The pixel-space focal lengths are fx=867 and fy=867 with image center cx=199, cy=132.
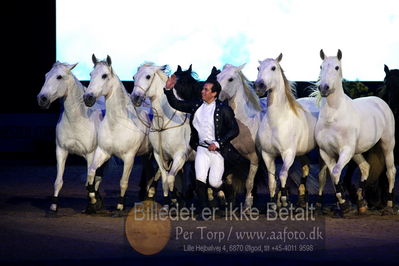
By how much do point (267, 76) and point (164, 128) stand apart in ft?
4.15

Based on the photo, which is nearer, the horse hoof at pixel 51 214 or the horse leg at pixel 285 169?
the horse leg at pixel 285 169

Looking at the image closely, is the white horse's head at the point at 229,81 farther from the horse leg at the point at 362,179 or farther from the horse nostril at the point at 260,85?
the horse leg at the point at 362,179

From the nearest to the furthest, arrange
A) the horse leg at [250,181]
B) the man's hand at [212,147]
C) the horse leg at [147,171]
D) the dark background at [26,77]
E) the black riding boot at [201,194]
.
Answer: the man's hand at [212,147] < the black riding boot at [201,194] < the horse leg at [250,181] < the horse leg at [147,171] < the dark background at [26,77]

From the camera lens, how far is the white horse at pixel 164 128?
30.9 ft

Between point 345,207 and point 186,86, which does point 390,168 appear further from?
point 186,86

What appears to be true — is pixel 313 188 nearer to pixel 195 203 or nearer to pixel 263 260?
pixel 195 203

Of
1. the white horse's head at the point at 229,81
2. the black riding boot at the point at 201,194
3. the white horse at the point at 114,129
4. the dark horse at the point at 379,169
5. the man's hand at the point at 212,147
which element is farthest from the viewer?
the dark horse at the point at 379,169

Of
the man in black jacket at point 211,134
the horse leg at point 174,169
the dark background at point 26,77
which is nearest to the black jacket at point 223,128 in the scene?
the man in black jacket at point 211,134

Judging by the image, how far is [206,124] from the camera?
8.62m

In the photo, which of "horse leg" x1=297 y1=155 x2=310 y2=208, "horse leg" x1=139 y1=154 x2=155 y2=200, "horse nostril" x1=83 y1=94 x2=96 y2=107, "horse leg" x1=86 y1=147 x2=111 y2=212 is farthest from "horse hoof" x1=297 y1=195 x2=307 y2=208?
"horse nostril" x1=83 y1=94 x2=96 y2=107

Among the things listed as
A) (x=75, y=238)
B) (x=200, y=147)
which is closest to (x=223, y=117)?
(x=200, y=147)

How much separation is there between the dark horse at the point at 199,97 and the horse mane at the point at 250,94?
35 centimetres

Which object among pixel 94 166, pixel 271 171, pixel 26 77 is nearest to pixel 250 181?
pixel 271 171

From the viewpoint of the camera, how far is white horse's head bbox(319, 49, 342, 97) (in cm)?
900
